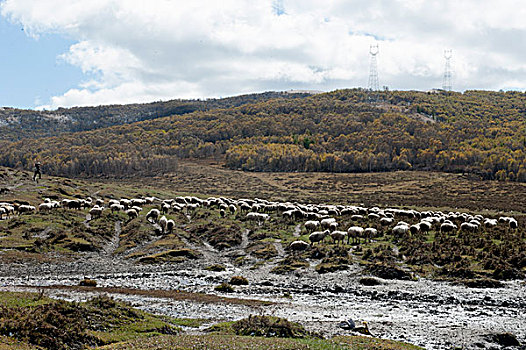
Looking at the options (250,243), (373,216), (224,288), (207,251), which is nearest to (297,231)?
(250,243)

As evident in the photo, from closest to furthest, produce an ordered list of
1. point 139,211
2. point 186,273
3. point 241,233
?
point 186,273 < point 241,233 < point 139,211

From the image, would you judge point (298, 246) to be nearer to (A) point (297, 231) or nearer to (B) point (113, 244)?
(A) point (297, 231)

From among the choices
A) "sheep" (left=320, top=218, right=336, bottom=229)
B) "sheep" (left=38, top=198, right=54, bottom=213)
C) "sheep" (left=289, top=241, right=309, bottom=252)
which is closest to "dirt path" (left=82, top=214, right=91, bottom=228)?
"sheep" (left=38, top=198, right=54, bottom=213)

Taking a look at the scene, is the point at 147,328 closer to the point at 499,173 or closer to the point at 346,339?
the point at 346,339

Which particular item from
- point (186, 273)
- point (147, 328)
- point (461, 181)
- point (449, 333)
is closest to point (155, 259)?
point (186, 273)

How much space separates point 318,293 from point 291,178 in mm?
110212

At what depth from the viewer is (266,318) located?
1634 cm

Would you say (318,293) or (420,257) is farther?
(420,257)

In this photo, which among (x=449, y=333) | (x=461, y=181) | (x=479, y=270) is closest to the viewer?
(x=449, y=333)

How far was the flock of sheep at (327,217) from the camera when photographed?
37.1 m

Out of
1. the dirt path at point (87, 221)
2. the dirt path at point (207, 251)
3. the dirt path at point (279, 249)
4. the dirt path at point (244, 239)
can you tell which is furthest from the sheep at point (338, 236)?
the dirt path at point (87, 221)

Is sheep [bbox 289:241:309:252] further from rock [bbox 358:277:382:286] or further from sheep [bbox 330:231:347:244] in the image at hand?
rock [bbox 358:277:382:286]

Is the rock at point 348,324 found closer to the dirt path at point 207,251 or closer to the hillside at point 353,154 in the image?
the dirt path at point 207,251

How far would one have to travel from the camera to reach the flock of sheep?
37.1 meters
